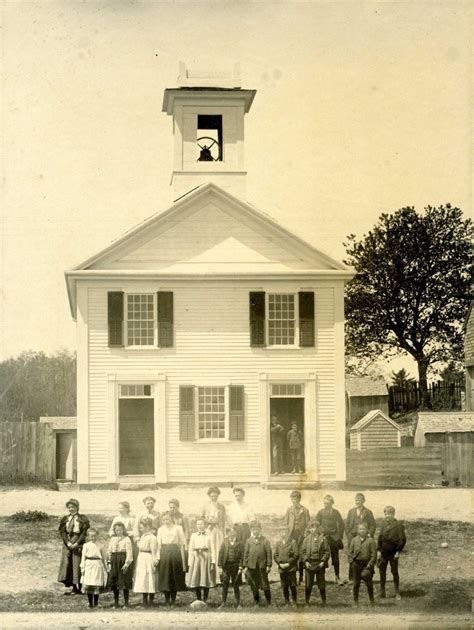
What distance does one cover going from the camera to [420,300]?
645 inches

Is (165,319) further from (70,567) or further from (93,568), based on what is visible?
(70,567)

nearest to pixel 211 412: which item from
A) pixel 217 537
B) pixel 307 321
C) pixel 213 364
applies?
pixel 213 364

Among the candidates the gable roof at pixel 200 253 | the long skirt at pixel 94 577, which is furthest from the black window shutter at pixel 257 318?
the long skirt at pixel 94 577

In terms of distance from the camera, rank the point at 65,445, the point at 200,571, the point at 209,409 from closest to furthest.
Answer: the point at 200,571 → the point at 65,445 → the point at 209,409

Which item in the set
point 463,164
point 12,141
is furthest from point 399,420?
point 12,141

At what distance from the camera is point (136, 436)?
15430mm

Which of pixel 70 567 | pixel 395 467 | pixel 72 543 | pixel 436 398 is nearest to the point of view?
pixel 70 567

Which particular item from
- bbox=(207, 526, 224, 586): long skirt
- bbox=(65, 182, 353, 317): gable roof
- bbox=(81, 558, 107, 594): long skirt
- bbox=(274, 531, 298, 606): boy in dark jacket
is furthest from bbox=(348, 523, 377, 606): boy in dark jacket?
bbox=(65, 182, 353, 317): gable roof

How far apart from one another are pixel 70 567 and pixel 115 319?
404 centimetres

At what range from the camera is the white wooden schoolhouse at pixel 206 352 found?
15.3m

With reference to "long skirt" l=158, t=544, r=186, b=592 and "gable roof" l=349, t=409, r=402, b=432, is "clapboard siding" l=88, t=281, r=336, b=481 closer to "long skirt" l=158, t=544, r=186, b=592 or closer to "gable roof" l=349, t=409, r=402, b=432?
"gable roof" l=349, t=409, r=402, b=432

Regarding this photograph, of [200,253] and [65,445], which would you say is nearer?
[65,445]

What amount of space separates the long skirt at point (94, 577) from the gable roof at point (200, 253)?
4.10 meters

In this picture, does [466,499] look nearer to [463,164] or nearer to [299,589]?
[299,589]
